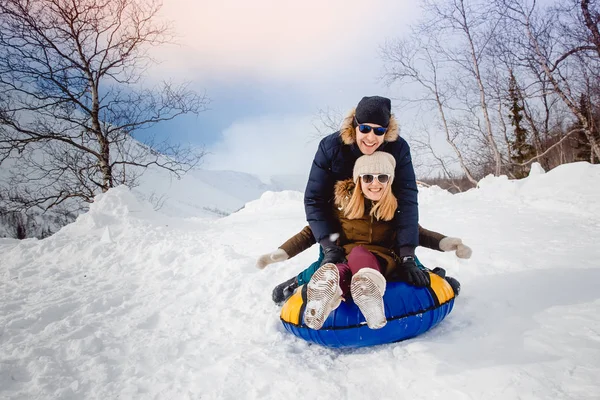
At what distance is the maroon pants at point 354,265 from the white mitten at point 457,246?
33.1 inches

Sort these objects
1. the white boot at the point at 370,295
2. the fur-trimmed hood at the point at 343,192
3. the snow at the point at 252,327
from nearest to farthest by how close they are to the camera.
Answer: the snow at the point at 252,327 < the white boot at the point at 370,295 < the fur-trimmed hood at the point at 343,192

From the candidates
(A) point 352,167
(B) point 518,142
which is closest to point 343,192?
(A) point 352,167

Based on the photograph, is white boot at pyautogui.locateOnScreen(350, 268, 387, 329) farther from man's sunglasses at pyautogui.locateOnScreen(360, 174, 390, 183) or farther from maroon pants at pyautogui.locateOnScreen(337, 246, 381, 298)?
man's sunglasses at pyautogui.locateOnScreen(360, 174, 390, 183)

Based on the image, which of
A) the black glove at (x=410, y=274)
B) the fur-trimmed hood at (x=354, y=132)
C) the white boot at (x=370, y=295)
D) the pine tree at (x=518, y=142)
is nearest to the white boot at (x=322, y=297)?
the white boot at (x=370, y=295)

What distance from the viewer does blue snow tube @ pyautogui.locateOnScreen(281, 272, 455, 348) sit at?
1.91m

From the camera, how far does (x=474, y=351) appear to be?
1749 millimetres

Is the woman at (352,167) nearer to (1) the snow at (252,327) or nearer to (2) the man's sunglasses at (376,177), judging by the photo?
(2) the man's sunglasses at (376,177)

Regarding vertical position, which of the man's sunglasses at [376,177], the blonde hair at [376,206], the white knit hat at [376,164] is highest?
the white knit hat at [376,164]

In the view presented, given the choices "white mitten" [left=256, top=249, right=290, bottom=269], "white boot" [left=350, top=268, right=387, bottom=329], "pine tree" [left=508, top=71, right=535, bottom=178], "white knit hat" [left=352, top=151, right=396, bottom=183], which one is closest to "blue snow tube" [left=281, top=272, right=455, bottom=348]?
"white boot" [left=350, top=268, right=387, bottom=329]

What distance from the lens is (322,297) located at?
180cm

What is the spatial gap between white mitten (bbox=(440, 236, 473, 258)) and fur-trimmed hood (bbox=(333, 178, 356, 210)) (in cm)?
91

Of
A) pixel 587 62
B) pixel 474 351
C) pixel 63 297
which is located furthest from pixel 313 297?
pixel 587 62

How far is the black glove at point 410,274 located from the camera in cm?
209

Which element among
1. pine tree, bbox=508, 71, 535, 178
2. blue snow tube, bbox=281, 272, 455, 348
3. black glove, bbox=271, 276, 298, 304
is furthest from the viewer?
pine tree, bbox=508, 71, 535, 178
